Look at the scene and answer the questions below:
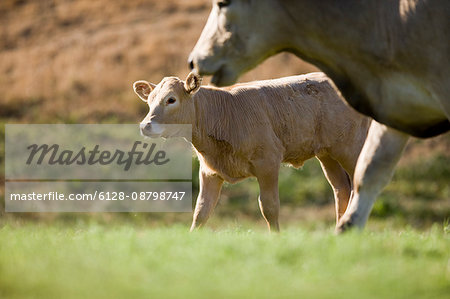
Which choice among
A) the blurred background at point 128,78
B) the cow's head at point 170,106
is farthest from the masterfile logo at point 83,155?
the cow's head at point 170,106

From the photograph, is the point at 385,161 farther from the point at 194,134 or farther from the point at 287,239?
the point at 194,134

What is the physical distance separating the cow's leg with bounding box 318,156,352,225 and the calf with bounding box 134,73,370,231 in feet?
0.04

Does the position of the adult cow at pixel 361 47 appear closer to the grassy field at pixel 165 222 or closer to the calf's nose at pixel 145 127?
the grassy field at pixel 165 222

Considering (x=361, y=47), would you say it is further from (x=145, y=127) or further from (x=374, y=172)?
(x=145, y=127)

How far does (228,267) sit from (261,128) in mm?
4580

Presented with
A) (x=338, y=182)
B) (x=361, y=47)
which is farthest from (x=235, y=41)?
(x=338, y=182)

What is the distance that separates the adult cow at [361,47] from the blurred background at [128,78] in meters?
12.8

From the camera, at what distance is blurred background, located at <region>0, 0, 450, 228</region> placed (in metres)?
21.2

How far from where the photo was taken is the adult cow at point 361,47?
6.62 meters

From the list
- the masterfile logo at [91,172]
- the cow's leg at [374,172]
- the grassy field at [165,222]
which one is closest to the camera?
the grassy field at [165,222]

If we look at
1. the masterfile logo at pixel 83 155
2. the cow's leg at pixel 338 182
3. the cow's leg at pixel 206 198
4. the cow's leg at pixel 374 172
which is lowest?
the masterfile logo at pixel 83 155

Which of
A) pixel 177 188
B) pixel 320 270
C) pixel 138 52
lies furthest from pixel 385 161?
pixel 138 52

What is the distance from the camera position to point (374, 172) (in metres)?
7.37

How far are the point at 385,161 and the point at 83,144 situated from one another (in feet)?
51.0
